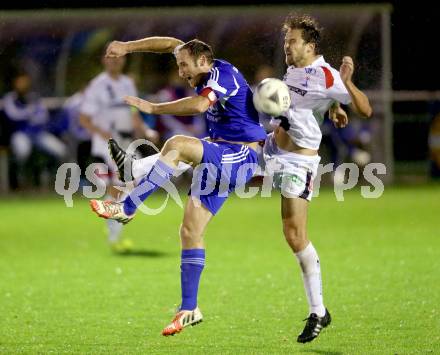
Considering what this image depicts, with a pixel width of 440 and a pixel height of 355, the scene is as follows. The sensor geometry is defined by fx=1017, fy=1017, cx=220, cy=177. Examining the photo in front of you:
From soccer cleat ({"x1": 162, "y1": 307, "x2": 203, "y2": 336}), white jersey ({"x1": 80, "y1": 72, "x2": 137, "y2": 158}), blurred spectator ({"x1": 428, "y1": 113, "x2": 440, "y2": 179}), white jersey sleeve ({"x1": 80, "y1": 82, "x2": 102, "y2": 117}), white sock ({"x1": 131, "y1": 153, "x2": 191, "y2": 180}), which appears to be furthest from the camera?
blurred spectator ({"x1": 428, "y1": 113, "x2": 440, "y2": 179})

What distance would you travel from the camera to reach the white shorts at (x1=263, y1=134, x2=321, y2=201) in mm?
7758

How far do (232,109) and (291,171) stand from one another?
26.1 inches

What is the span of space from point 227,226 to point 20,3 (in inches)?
403

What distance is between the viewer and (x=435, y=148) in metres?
21.4

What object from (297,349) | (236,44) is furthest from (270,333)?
(236,44)

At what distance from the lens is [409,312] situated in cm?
866

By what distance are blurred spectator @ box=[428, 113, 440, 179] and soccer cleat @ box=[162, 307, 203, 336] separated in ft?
48.7

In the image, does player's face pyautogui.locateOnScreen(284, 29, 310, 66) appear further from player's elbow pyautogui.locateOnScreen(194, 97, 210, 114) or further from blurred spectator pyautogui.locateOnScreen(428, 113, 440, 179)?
blurred spectator pyautogui.locateOnScreen(428, 113, 440, 179)

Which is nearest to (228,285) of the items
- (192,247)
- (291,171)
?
(291,171)

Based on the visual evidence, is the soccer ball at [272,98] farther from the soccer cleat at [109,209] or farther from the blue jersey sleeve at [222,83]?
the soccer cleat at [109,209]

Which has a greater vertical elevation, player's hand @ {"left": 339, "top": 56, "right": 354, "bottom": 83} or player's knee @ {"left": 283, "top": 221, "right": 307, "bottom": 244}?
player's hand @ {"left": 339, "top": 56, "right": 354, "bottom": 83}

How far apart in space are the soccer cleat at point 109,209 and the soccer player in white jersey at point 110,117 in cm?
539

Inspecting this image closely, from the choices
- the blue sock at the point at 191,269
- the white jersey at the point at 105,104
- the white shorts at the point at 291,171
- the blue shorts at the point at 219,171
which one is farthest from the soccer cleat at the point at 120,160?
the white jersey at the point at 105,104

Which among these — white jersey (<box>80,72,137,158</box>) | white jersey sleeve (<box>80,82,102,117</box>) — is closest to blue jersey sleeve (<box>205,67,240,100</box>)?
white jersey (<box>80,72,137,158</box>)
